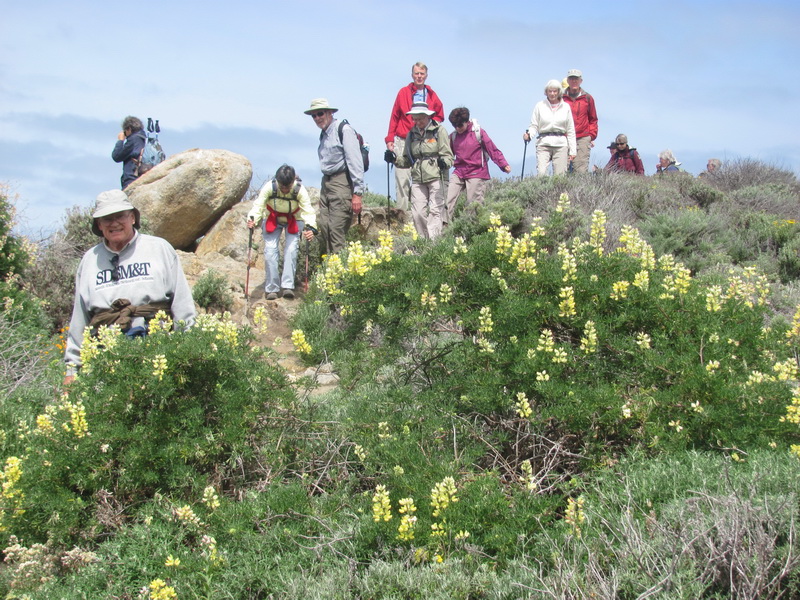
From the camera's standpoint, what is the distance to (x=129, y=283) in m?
4.81

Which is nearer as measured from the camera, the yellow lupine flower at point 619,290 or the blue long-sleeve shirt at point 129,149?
the yellow lupine flower at point 619,290

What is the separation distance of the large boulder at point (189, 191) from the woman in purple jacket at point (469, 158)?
400 cm

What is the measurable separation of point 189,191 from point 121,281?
26.9ft

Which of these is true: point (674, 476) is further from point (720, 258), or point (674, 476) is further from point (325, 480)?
point (720, 258)

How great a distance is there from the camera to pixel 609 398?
3.85m

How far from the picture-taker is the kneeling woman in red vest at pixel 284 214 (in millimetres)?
10312

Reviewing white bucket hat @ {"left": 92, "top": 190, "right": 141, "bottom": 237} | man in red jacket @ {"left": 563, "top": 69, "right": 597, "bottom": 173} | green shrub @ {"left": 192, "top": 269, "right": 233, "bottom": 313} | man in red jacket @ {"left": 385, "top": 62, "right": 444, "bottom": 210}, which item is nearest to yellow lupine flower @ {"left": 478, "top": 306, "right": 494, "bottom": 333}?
white bucket hat @ {"left": 92, "top": 190, "right": 141, "bottom": 237}

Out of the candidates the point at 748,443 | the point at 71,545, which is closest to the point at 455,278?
the point at 748,443

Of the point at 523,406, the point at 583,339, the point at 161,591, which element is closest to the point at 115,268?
the point at 161,591

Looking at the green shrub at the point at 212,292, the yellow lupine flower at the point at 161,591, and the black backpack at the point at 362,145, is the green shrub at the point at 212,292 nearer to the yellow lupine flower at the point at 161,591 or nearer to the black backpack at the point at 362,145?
the black backpack at the point at 362,145

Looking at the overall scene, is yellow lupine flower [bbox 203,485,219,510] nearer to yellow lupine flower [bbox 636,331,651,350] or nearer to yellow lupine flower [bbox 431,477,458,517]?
yellow lupine flower [bbox 431,477,458,517]

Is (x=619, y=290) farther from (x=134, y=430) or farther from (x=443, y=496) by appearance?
(x=134, y=430)

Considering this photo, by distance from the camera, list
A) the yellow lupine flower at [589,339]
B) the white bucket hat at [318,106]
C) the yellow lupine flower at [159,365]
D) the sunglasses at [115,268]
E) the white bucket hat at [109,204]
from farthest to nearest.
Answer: the white bucket hat at [318,106] < the sunglasses at [115,268] < the white bucket hat at [109,204] < the yellow lupine flower at [589,339] < the yellow lupine flower at [159,365]

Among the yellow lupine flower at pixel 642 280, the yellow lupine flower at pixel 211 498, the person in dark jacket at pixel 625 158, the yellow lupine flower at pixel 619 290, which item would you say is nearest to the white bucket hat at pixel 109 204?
the yellow lupine flower at pixel 211 498
